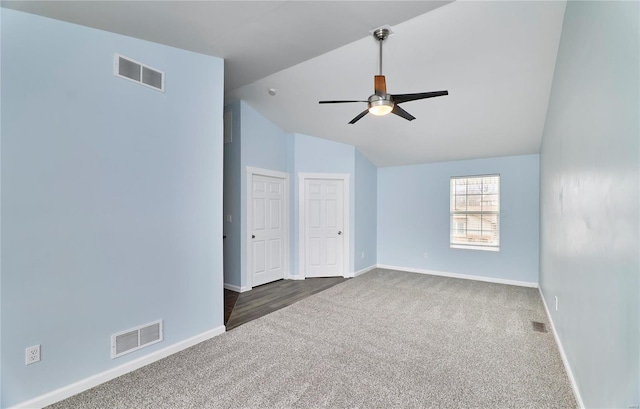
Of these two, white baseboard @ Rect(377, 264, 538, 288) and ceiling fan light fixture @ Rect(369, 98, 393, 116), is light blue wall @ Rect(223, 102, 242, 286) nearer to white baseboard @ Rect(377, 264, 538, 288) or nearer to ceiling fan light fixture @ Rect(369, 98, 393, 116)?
ceiling fan light fixture @ Rect(369, 98, 393, 116)

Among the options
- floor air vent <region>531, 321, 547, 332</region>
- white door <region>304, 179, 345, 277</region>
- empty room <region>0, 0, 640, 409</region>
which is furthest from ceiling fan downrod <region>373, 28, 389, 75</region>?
floor air vent <region>531, 321, 547, 332</region>

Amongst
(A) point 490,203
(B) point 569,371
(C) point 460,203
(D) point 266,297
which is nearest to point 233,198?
(D) point 266,297

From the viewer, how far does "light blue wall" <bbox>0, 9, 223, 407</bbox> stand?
1.85 metres

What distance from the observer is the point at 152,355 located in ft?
8.09

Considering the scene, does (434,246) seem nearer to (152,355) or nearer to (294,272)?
(294,272)

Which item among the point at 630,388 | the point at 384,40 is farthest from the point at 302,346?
the point at 384,40

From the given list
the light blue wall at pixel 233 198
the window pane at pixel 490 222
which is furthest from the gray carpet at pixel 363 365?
the window pane at pixel 490 222

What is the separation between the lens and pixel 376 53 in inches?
121

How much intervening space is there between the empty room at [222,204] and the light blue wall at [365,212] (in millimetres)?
1475

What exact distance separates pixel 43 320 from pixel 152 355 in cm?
85

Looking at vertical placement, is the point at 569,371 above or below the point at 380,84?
below

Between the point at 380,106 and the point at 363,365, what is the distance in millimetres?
2245

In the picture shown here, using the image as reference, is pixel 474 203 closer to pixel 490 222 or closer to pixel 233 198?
pixel 490 222

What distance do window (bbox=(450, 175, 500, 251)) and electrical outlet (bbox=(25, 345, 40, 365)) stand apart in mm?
5728
